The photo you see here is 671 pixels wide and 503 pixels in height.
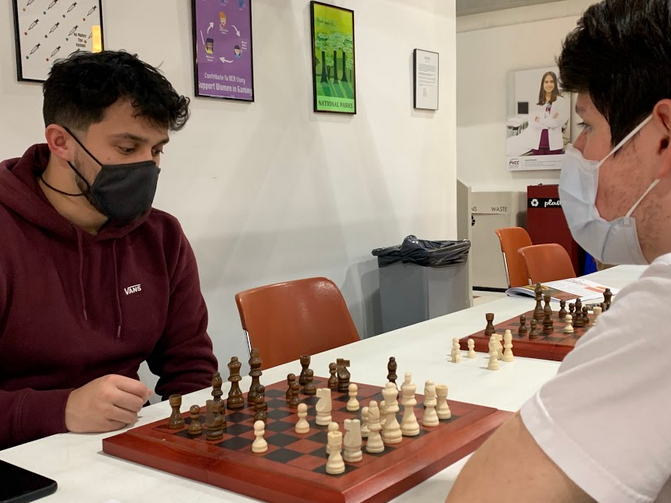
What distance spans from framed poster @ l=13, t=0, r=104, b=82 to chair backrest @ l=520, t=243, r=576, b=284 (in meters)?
2.20

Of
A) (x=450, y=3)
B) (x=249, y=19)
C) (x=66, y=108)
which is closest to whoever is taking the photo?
(x=66, y=108)

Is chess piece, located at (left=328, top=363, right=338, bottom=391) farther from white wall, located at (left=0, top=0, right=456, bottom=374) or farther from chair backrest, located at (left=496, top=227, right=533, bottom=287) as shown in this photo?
chair backrest, located at (left=496, top=227, right=533, bottom=287)

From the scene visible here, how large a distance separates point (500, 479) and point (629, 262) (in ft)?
1.70

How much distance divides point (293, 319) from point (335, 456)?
3.97 feet

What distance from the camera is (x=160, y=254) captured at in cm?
196

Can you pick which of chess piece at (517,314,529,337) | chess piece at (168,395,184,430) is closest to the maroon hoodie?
chess piece at (168,395,184,430)

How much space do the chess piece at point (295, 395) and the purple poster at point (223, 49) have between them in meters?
2.11

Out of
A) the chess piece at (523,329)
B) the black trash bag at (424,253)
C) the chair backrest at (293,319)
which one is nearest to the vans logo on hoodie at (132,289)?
the chair backrest at (293,319)

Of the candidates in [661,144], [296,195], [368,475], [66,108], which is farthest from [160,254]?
[296,195]

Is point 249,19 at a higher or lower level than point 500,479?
higher

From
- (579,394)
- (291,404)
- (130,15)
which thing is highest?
(130,15)

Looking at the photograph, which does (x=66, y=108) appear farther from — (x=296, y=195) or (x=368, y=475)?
(x=296, y=195)

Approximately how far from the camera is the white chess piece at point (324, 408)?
4.16 feet

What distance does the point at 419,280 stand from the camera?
4.12 metres
